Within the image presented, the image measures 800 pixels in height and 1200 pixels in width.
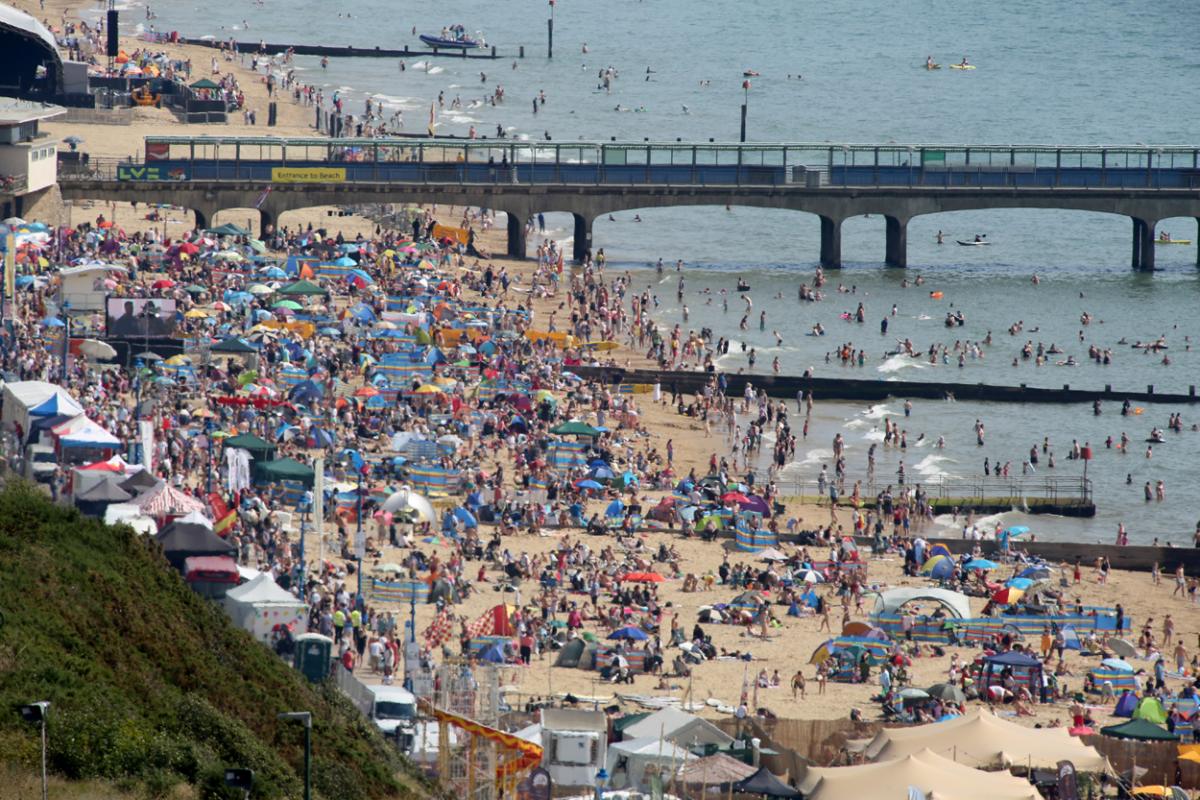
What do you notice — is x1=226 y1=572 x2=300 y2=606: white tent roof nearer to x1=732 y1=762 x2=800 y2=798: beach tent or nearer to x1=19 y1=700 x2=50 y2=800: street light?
x1=732 y1=762 x2=800 y2=798: beach tent

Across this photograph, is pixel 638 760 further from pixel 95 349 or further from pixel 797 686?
pixel 95 349

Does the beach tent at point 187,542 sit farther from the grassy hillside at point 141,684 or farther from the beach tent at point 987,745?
the beach tent at point 987,745

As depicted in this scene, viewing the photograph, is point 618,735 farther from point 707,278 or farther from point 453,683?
point 707,278

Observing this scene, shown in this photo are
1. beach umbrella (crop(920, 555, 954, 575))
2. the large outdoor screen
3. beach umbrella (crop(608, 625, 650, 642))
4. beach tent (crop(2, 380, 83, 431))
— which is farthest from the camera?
the large outdoor screen

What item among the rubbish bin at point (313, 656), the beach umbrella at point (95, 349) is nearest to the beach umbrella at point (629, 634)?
the rubbish bin at point (313, 656)

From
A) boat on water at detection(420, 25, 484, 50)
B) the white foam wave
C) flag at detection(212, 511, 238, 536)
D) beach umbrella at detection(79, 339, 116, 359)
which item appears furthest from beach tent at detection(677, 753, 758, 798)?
boat on water at detection(420, 25, 484, 50)

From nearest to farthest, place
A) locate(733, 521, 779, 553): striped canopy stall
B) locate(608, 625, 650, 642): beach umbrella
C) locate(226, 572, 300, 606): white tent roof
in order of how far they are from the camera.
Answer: locate(226, 572, 300, 606): white tent roof, locate(608, 625, 650, 642): beach umbrella, locate(733, 521, 779, 553): striped canopy stall

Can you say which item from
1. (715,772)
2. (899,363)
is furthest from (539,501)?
(899,363)
